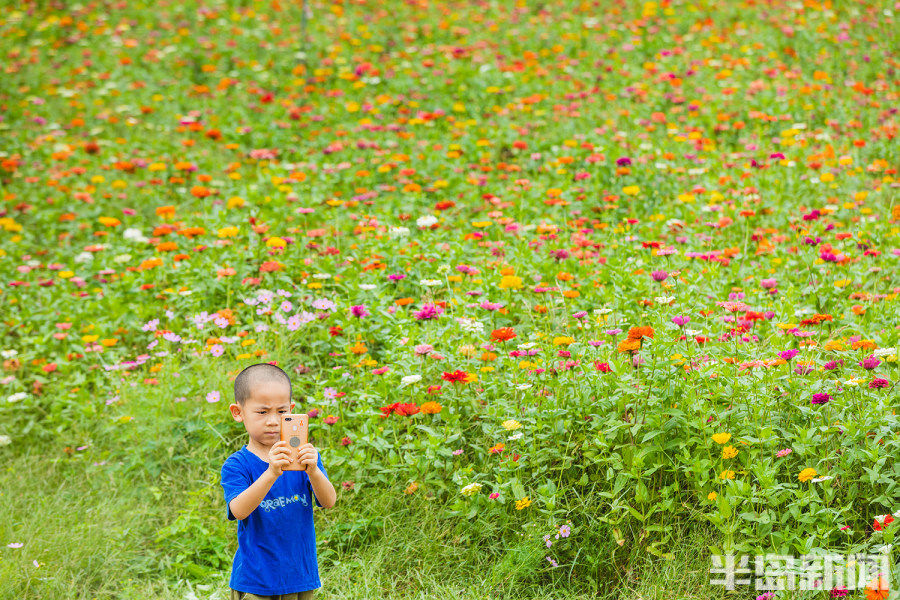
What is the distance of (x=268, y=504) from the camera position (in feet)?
7.54

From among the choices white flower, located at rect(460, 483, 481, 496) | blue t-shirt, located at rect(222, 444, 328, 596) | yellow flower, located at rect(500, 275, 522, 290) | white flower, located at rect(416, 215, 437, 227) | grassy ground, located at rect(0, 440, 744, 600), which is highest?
blue t-shirt, located at rect(222, 444, 328, 596)

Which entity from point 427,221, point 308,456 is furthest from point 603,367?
point 427,221

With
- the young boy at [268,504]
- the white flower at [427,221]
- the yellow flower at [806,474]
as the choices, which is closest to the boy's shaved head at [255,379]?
the young boy at [268,504]

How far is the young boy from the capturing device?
224 cm

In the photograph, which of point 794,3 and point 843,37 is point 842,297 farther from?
point 794,3

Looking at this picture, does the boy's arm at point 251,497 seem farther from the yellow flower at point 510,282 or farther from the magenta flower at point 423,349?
the yellow flower at point 510,282

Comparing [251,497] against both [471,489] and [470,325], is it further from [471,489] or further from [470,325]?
[470,325]

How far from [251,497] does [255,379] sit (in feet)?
1.07

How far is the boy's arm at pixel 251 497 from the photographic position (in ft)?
6.98

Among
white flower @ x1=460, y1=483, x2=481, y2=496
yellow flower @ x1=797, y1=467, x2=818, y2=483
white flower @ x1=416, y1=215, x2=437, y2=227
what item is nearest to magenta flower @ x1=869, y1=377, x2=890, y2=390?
yellow flower @ x1=797, y1=467, x2=818, y2=483

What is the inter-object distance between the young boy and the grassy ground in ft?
3.05

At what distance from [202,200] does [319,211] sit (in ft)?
3.56

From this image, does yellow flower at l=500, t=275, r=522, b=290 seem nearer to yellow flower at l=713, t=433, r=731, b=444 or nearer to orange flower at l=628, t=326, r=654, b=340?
orange flower at l=628, t=326, r=654, b=340

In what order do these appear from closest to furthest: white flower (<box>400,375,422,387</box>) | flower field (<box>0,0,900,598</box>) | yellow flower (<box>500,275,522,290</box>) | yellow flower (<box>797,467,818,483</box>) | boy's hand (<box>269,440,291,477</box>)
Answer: boy's hand (<box>269,440,291,477</box>)
yellow flower (<box>797,467,818,483</box>)
flower field (<box>0,0,900,598</box>)
white flower (<box>400,375,422,387</box>)
yellow flower (<box>500,275,522,290</box>)
